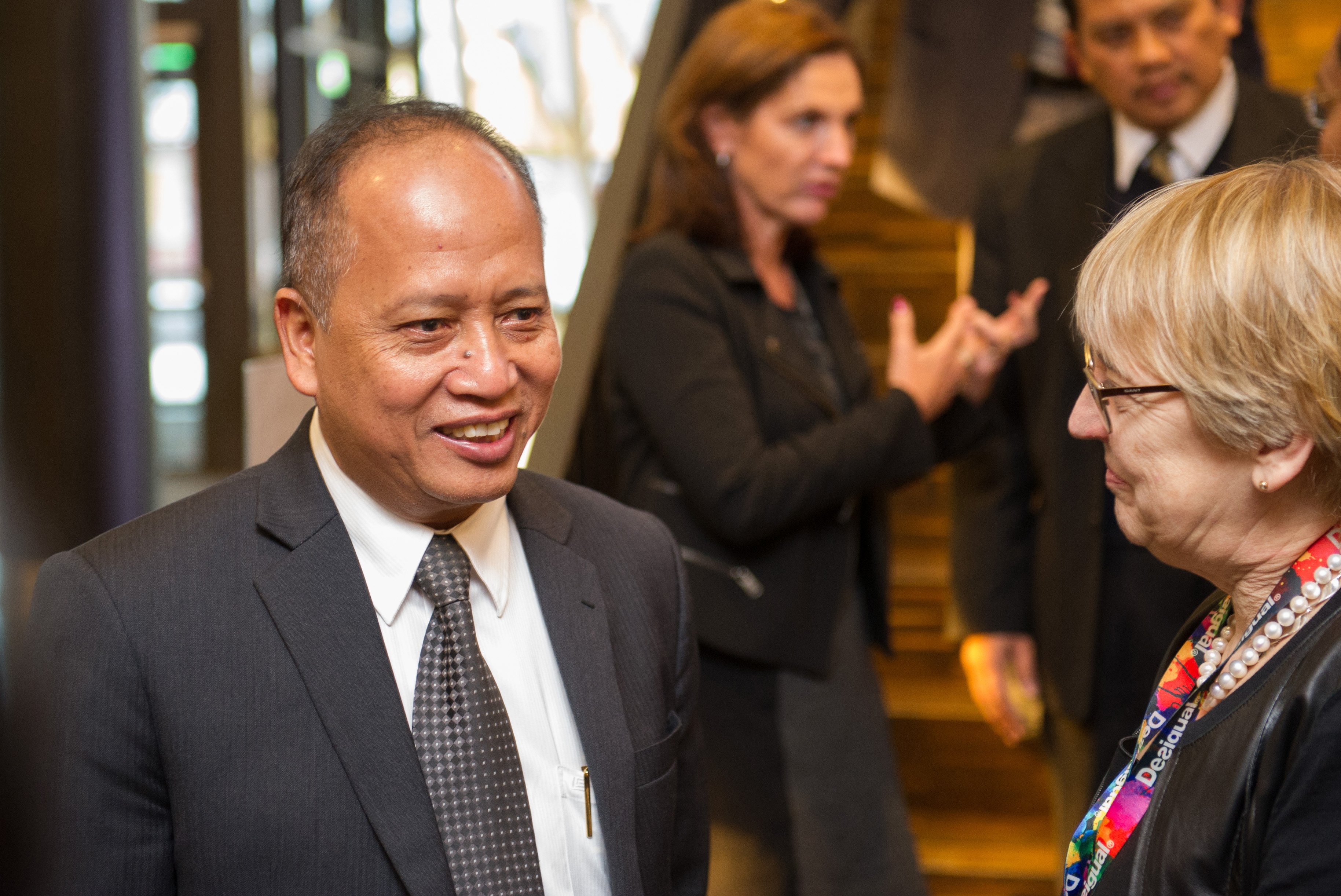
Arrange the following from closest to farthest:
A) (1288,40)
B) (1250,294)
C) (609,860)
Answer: (1250,294)
(609,860)
(1288,40)

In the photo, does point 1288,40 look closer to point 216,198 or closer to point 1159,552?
point 1159,552

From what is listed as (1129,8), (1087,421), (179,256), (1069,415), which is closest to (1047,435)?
(1069,415)

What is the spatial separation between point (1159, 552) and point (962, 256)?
310 cm

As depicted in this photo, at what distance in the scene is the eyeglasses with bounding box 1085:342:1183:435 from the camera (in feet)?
4.11

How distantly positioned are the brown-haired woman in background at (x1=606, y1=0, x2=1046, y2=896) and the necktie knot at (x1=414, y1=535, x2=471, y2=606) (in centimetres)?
96

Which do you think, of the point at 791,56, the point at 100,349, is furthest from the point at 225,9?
the point at 100,349

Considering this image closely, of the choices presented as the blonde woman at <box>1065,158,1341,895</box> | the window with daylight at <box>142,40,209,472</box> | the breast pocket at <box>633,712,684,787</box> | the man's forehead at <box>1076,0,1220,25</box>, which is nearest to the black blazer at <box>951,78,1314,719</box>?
the man's forehead at <box>1076,0,1220,25</box>

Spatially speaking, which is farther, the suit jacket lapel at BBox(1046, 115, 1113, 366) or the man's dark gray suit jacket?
the suit jacket lapel at BBox(1046, 115, 1113, 366)

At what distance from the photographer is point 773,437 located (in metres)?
2.45

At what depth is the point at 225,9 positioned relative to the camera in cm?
877

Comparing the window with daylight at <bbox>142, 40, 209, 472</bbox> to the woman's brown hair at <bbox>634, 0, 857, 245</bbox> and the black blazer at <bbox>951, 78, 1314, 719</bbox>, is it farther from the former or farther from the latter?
the black blazer at <bbox>951, 78, 1314, 719</bbox>

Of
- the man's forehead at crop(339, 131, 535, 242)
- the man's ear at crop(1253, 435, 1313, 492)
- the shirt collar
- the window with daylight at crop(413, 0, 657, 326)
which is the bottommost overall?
the shirt collar

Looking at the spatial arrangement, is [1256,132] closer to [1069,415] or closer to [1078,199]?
[1078,199]

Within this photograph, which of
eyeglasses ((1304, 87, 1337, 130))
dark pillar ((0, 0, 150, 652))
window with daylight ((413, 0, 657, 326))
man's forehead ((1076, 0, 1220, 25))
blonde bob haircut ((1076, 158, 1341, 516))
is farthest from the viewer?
window with daylight ((413, 0, 657, 326))
